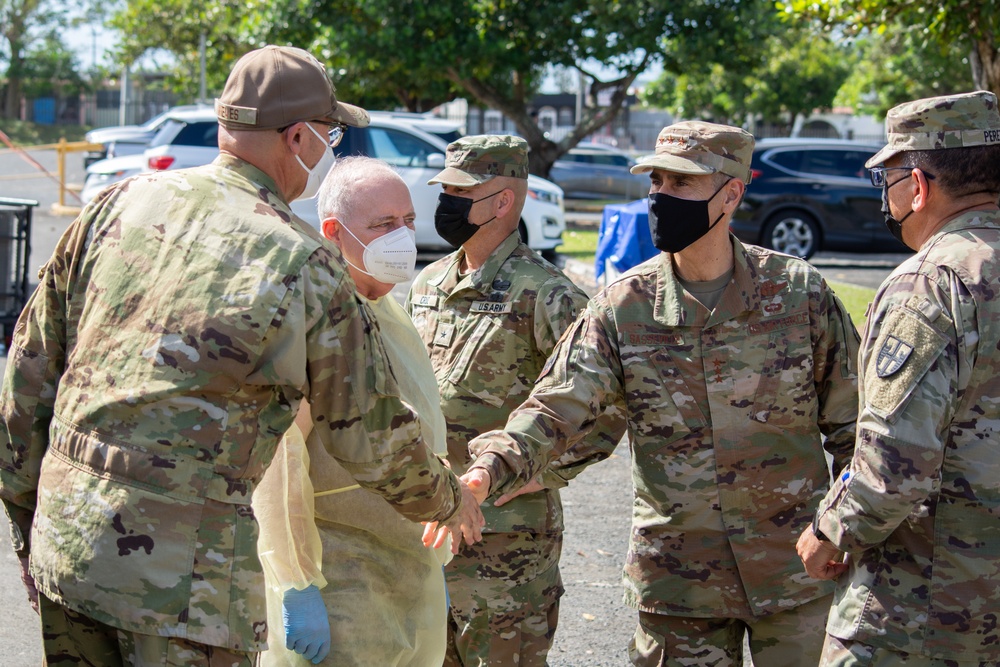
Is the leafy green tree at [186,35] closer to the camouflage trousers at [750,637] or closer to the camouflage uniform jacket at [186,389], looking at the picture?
the camouflage trousers at [750,637]

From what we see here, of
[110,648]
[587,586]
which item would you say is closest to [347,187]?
[110,648]

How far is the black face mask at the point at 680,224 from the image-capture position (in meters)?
3.42

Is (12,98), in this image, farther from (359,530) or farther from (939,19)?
(359,530)

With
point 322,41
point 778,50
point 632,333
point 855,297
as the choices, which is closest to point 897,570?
point 632,333

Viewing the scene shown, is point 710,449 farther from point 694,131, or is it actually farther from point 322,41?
point 322,41

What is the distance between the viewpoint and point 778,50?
1644 inches

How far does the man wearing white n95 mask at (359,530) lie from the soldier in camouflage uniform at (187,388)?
1.70 ft

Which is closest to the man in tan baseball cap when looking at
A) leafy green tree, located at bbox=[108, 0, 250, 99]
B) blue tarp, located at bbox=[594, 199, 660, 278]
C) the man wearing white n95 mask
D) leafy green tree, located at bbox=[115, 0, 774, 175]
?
the man wearing white n95 mask

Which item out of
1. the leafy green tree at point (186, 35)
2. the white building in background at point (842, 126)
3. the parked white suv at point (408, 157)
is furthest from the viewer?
the white building in background at point (842, 126)

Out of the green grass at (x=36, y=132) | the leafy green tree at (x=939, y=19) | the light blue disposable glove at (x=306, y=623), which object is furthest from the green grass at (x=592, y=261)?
the green grass at (x=36, y=132)

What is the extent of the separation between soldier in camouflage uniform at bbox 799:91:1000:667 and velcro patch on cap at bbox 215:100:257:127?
1555mm

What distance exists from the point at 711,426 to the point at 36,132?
1876 inches

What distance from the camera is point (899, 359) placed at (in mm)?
2672

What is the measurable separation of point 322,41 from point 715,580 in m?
18.5
